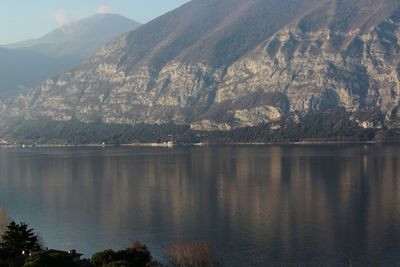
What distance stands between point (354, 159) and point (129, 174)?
6013 cm

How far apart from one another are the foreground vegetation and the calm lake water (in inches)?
270

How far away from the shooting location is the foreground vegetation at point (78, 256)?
4512 centimetres

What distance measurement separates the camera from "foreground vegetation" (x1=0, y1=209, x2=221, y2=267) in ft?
148

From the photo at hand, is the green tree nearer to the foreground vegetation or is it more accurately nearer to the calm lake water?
the foreground vegetation

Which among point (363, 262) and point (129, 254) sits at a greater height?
point (129, 254)

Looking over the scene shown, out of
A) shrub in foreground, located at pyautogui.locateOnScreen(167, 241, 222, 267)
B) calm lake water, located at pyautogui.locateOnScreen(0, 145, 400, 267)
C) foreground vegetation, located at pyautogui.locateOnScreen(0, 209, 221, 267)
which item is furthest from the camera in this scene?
calm lake water, located at pyautogui.locateOnScreen(0, 145, 400, 267)

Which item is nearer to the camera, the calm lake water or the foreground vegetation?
the foreground vegetation

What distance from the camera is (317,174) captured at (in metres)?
132

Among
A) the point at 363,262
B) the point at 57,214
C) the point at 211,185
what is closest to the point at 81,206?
the point at 57,214

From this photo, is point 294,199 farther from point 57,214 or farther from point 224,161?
point 224,161

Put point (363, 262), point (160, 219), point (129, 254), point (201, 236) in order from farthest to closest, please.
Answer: point (160, 219)
point (201, 236)
point (363, 262)
point (129, 254)

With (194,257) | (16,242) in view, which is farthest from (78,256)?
(194,257)

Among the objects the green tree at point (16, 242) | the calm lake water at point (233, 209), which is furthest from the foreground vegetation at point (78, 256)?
the calm lake water at point (233, 209)

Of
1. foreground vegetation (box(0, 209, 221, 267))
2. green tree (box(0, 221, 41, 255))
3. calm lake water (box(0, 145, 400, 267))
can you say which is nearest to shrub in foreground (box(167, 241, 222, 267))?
foreground vegetation (box(0, 209, 221, 267))
